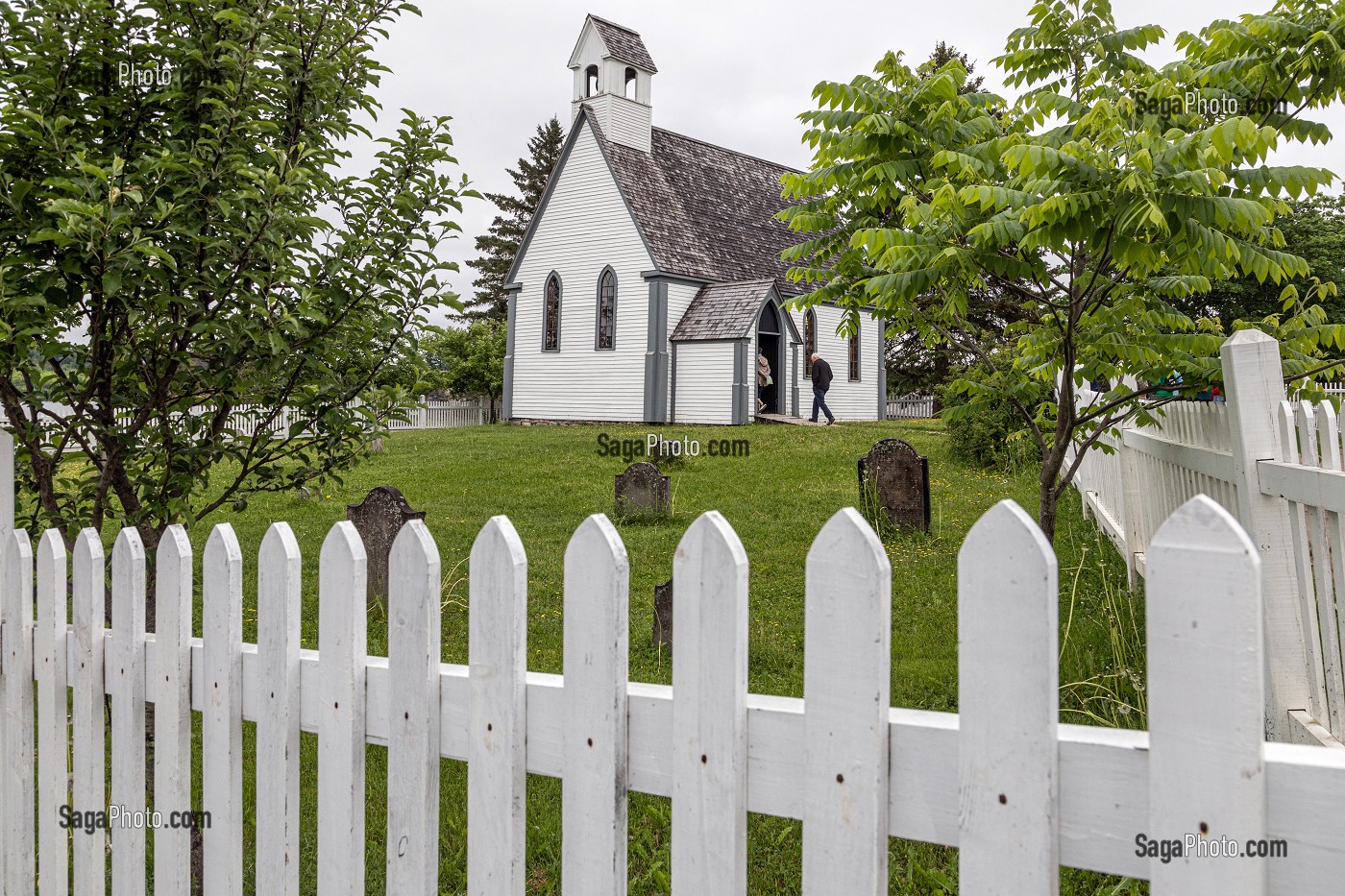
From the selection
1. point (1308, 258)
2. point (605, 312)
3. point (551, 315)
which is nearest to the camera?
point (605, 312)

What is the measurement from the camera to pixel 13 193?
8.44 ft

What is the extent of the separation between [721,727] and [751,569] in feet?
21.1

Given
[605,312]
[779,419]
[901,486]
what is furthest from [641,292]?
[901,486]

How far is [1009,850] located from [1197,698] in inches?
12.4

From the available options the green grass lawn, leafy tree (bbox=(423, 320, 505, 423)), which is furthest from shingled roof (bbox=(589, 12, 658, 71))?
the green grass lawn

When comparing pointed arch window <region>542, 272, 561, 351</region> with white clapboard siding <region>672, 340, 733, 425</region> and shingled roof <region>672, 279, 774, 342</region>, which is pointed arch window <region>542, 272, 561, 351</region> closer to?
shingled roof <region>672, 279, 774, 342</region>

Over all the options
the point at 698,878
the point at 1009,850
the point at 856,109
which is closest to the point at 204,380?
the point at 698,878

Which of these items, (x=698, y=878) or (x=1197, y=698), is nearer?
(x=1197, y=698)

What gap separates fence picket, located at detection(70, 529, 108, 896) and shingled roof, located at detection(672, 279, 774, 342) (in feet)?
65.9

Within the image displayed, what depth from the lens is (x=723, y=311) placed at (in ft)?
75.8

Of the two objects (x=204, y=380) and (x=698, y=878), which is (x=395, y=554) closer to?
(x=698, y=878)

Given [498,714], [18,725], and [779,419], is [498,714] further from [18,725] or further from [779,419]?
[779,419]

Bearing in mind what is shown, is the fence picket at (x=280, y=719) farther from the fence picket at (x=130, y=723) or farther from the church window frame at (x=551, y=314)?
the church window frame at (x=551, y=314)

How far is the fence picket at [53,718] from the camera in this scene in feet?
7.94
